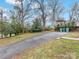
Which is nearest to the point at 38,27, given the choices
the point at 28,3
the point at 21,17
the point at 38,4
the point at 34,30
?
the point at 34,30

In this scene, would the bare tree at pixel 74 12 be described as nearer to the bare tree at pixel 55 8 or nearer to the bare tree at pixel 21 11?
the bare tree at pixel 55 8

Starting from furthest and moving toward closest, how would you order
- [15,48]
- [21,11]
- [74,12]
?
[74,12] < [21,11] < [15,48]

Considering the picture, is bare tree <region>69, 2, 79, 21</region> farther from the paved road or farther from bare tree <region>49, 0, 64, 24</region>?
the paved road

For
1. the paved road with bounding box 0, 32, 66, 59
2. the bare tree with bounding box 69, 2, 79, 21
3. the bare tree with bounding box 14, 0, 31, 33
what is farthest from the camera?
the bare tree with bounding box 69, 2, 79, 21

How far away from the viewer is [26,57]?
956 centimetres

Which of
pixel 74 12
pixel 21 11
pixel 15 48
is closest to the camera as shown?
pixel 15 48

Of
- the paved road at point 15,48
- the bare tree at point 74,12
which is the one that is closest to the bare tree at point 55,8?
the bare tree at point 74,12

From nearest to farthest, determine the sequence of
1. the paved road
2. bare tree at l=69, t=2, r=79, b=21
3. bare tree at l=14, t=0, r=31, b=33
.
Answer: the paved road
bare tree at l=14, t=0, r=31, b=33
bare tree at l=69, t=2, r=79, b=21

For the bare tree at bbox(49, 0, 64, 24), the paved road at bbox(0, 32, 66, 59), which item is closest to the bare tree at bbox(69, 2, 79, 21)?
the bare tree at bbox(49, 0, 64, 24)

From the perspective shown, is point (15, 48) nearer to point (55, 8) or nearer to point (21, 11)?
point (21, 11)

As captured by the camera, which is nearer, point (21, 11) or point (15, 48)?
point (15, 48)

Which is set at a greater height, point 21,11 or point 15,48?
point 21,11

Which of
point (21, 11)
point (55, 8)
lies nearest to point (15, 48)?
point (21, 11)

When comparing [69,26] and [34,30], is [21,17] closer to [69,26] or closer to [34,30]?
[34,30]
